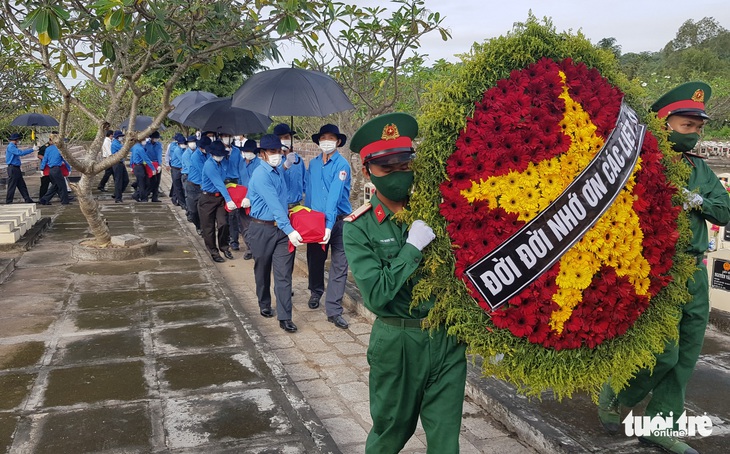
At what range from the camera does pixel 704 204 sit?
149 inches

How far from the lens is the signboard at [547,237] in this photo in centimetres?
263

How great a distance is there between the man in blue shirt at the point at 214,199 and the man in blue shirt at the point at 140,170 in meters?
7.05

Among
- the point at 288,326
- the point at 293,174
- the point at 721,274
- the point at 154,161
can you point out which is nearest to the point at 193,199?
the point at 293,174

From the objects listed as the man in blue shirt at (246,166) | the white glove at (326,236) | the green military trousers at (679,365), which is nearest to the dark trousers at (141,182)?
the man in blue shirt at (246,166)

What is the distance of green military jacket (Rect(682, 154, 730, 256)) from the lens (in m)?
3.79

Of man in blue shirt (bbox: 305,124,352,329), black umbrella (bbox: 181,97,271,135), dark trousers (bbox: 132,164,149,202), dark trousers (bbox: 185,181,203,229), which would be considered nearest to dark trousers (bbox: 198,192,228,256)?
black umbrella (bbox: 181,97,271,135)

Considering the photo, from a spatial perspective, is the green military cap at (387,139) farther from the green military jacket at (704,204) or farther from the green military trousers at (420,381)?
the green military jacket at (704,204)

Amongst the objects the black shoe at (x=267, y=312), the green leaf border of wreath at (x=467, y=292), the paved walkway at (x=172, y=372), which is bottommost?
the black shoe at (x=267, y=312)

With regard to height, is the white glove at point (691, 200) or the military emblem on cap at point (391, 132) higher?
the military emblem on cap at point (391, 132)

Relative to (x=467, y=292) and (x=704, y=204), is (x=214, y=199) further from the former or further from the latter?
(x=467, y=292)

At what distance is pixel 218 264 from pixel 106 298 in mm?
2652

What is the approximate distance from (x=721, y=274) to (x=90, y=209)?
800 centimetres

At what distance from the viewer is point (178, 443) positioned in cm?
382

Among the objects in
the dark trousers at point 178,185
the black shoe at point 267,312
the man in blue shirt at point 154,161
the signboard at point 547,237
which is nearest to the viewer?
the signboard at point 547,237
